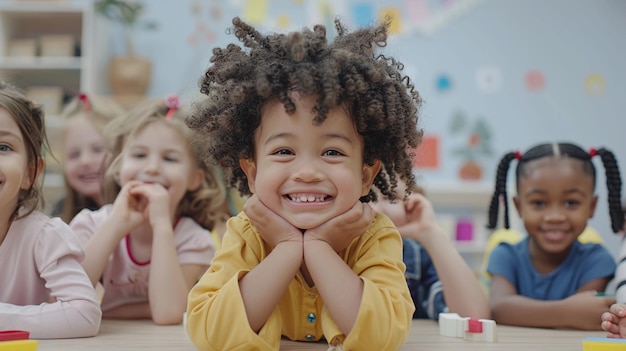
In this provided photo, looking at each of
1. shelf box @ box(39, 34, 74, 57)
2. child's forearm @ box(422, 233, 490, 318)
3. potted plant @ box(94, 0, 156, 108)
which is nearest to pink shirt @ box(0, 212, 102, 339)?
child's forearm @ box(422, 233, 490, 318)

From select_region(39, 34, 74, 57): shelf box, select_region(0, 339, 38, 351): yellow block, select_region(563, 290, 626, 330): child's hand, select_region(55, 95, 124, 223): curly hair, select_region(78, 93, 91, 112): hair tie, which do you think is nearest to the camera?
select_region(0, 339, 38, 351): yellow block

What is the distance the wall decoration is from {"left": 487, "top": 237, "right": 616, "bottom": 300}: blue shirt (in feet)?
8.94

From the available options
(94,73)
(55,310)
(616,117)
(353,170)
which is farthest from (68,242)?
(616,117)

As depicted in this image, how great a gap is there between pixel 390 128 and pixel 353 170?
4.6 inches

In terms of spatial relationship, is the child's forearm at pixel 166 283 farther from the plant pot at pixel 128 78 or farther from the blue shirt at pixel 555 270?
the plant pot at pixel 128 78

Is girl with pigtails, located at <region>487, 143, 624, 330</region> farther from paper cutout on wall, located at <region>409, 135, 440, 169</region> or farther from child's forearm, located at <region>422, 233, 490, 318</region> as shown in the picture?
paper cutout on wall, located at <region>409, 135, 440, 169</region>

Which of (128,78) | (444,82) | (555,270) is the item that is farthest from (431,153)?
(555,270)

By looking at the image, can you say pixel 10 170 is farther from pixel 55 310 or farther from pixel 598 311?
pixel 598 311

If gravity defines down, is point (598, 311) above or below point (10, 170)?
below

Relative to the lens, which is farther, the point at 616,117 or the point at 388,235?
the point at 616,117

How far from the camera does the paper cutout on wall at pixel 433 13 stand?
4.56m

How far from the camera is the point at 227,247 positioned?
3.75 feet

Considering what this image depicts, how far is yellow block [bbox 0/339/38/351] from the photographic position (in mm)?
915

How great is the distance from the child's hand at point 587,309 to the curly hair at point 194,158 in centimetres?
95
